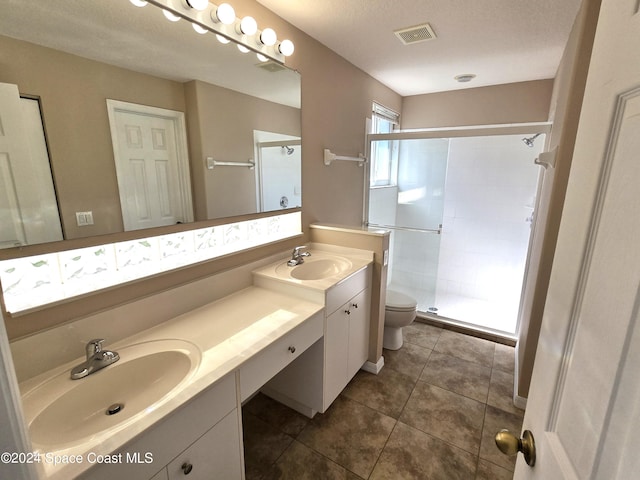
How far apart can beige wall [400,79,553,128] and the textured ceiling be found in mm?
195

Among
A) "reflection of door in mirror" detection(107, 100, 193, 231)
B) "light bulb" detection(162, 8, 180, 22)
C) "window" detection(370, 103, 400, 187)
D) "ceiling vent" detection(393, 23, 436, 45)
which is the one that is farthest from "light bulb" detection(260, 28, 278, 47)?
"window" detection(370, 103, 400, 187)

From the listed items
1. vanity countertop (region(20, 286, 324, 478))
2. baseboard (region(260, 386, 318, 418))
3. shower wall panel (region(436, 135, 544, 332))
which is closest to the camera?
vanity countertop (region(20, 286, 324, 478))

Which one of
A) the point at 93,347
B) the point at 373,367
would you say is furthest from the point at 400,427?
the point at 93,347

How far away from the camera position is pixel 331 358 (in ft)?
5.55

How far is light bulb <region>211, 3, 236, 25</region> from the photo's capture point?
1.35m

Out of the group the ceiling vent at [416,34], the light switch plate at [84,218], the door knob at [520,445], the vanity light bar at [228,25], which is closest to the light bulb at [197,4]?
the vanity light bar at [228,25]

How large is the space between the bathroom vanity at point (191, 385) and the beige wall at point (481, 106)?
2.55 metres

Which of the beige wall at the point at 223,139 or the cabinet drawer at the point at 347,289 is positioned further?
the cabinet drawer at the point at 347,289

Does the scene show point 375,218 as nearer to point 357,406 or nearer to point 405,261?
point 405,261

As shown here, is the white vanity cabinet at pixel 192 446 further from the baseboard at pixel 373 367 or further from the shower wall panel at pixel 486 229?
the shower wall panel at pixel 486 229

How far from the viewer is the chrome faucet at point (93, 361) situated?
0.95 meters

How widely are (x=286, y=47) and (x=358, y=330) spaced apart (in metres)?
1.75

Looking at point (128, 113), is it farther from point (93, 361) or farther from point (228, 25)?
point (93, 361)

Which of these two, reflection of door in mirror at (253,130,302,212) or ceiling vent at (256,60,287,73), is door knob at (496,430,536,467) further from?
ceiling vent at (256,60,287,73)
